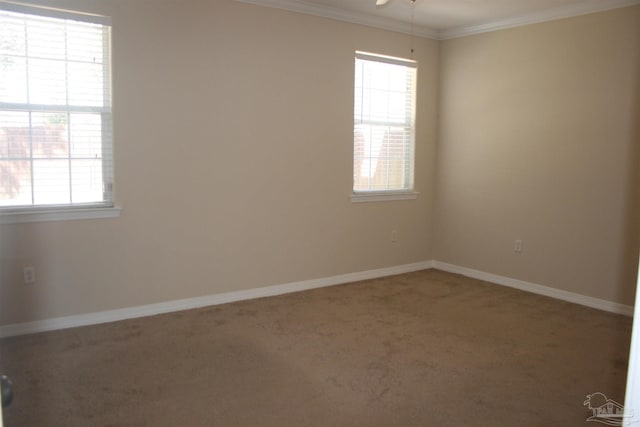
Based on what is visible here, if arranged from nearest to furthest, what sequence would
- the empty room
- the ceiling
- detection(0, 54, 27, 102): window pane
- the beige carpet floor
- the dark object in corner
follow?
the dark object in corner → the beige carpet floor → the empty room → detection(0, 54, 27, 102): window pane → the ceiling

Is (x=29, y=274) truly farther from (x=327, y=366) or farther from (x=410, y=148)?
(x=410, y=148)

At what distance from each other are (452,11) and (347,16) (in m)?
0.98

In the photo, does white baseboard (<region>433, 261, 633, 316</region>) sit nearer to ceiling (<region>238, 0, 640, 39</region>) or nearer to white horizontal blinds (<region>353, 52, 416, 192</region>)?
white horizontal blinds (<region>353, 52, 416, 192</region>)

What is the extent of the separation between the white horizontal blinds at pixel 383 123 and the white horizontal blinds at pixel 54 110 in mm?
2442

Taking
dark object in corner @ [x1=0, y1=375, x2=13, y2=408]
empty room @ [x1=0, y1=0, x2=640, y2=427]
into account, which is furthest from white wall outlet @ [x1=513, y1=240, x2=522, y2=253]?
dark object in corner @ [x1=0, y1=375, x2=13, y2=408]

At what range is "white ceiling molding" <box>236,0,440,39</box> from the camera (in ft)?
14.9

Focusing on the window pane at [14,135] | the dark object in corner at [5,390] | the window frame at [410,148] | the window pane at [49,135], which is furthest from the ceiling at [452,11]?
the dark object in corner at [5,390]

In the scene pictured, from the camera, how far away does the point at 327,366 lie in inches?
129

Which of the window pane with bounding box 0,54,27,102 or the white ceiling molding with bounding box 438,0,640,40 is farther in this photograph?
the white ceiling molding with bounding box 438,0,640,40

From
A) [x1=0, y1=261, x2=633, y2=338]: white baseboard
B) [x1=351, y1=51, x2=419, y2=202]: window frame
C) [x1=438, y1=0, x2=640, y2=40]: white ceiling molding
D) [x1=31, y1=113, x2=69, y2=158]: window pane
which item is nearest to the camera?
[x1=31, y1=113, x2=69, y2=158]: window pane

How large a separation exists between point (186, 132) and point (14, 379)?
214cm

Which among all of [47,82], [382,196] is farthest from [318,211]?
[47,82]

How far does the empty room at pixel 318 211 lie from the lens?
3.05 metres

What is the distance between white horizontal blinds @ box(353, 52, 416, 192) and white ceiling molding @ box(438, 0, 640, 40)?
59 centimetres
